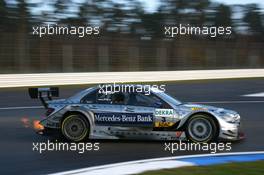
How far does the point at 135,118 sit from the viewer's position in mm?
9438

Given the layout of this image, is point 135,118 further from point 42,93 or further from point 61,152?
point 42,93

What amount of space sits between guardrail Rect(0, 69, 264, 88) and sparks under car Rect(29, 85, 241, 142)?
14.0 metres

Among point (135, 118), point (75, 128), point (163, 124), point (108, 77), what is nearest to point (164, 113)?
point (163, 124)

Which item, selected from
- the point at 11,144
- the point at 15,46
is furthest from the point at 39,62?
the point at 11,144

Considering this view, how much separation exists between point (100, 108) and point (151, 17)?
26214 mm

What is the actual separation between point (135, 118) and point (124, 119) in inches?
8.2

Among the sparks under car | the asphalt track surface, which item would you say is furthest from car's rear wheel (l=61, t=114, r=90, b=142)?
the asphalt track surface

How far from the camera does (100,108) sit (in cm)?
956

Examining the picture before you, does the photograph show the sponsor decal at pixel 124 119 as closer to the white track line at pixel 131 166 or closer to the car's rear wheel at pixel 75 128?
the car's rear wheel at pixel 75 128

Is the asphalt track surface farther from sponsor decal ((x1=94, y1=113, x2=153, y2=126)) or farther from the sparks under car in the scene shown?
sponsor decal ((x1=94, y1=113, x2=153, y2=126))

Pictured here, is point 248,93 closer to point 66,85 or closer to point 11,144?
point 66,85

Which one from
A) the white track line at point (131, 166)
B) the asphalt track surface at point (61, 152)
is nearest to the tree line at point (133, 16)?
the asphalt track surface at point (61, 152)

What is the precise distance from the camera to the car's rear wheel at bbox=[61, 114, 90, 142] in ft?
31.2

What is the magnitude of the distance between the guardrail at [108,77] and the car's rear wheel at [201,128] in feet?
49.4
